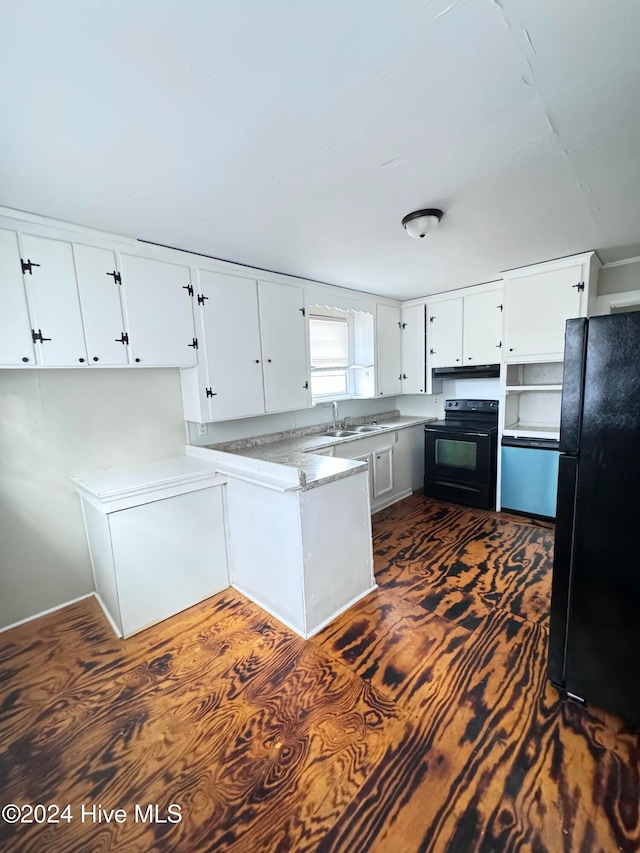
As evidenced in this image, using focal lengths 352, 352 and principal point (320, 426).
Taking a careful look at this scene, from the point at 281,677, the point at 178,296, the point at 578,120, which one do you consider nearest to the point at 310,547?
the point at 281,677

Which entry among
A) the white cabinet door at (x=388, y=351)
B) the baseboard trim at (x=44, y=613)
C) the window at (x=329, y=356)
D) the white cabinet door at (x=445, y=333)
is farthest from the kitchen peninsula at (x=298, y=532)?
the white cabinet door at (x=445, y=333)

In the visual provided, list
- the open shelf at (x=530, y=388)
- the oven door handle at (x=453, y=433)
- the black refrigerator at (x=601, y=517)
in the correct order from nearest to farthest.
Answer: the black refrigerator at (x=601, y=517) → the open shelf at (x=530, y=388) → the oven door handle at (x=453, y=433)

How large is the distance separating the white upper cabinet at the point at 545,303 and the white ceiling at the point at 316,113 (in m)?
0.80

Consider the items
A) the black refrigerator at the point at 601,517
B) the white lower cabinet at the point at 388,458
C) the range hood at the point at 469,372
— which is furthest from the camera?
the range hood at the point at 469,372

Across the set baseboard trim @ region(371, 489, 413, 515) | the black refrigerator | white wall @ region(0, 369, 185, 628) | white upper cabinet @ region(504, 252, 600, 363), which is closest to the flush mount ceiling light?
the black refrigerator

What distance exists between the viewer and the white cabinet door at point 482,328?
3.75m

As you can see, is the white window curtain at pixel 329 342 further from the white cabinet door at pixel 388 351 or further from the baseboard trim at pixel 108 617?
the baseboard trim at pixel 108 617

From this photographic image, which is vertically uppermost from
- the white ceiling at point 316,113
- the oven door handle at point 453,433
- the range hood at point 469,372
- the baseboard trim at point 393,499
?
the white ceiling at point 316,113

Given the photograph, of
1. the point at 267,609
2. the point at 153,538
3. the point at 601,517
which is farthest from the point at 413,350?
the point at 153,538

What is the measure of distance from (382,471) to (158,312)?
8.74ft

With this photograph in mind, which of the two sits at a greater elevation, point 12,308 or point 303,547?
point 12,308

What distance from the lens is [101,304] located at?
7.33 ft

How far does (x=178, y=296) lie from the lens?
8.42 feet

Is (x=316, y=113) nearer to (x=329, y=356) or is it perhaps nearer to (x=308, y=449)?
(x=308, y=449)
